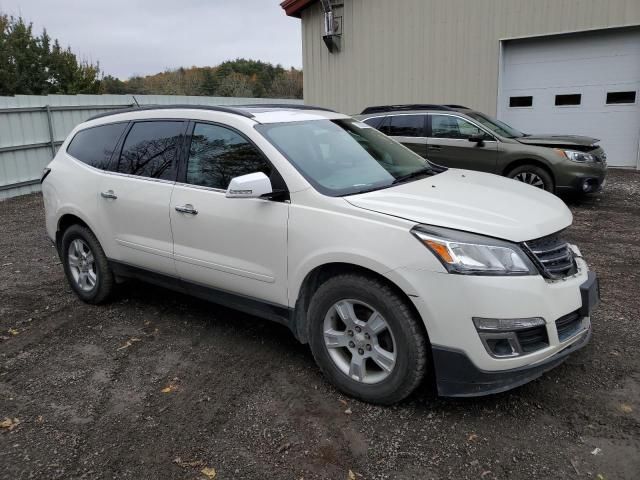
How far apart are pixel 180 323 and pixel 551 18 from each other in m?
11.2

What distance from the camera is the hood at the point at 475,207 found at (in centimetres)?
295

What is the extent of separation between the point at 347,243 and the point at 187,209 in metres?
1.43

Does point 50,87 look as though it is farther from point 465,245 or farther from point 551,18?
point 465,245

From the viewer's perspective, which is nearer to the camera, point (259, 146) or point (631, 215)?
point (259, 146)

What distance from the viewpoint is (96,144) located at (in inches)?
195

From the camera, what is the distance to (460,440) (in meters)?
2.91

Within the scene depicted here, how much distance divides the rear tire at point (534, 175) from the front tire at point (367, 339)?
6413 millimetres

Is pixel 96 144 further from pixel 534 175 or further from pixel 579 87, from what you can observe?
pixel 579 87

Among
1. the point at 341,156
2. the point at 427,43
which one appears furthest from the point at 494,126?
the point at 341,156

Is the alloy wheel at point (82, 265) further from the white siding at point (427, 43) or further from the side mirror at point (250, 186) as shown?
the white siding at point (427, 43)

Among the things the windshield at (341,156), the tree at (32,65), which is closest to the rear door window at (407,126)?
the windshield at (341,156)

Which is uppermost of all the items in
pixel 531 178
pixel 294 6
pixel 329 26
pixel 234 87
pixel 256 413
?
pixel 294 6

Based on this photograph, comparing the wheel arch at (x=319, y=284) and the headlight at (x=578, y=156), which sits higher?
the headlight at (x=578, y=156)

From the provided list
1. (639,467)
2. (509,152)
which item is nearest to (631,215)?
(509,152)
